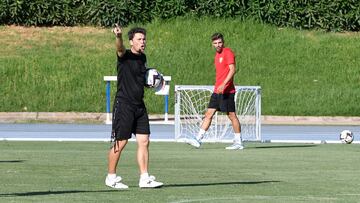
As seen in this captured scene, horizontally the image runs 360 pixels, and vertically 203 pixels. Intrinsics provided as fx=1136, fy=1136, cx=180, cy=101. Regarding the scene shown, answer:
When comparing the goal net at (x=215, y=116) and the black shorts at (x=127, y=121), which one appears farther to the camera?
the goal net at (x=215, y=116)

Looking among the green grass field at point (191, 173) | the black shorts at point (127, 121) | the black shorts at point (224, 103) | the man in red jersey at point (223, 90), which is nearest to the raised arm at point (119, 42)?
the black shorts at point (127, 121)

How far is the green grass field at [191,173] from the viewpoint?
11.8m

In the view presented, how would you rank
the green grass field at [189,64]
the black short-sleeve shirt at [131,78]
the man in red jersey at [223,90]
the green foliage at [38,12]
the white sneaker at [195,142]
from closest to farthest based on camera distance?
the black short-sleeve shirt at [131,78] → the man in red jersey at [223,90] → the white sneaker at [195,142] → the green grass field at [189,64] → the green foliage at [38,12]

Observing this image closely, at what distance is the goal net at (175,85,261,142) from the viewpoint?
22375 millimetres

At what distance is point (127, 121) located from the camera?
12.8m

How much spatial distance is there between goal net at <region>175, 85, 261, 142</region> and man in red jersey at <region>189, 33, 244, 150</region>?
7.02 feet

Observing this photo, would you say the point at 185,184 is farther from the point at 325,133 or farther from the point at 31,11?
the point at 31,11

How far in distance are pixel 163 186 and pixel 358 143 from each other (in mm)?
9465

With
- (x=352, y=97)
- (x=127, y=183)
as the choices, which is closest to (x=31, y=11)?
(x=352, y=97)

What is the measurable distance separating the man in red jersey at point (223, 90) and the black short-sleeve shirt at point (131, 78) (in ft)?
21.3

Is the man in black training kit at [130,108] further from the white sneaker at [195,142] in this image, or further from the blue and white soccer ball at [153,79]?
the white sneaker at [195,142]

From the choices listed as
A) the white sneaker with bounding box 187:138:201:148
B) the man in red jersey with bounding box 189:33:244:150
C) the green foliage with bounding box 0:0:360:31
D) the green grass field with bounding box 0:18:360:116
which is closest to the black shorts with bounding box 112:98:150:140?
the man in red jersey with bounding box 189:33:244:150

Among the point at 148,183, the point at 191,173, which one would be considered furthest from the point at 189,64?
the point at 148,183

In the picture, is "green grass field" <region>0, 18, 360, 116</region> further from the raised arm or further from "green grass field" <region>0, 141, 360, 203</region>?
the raised arm
